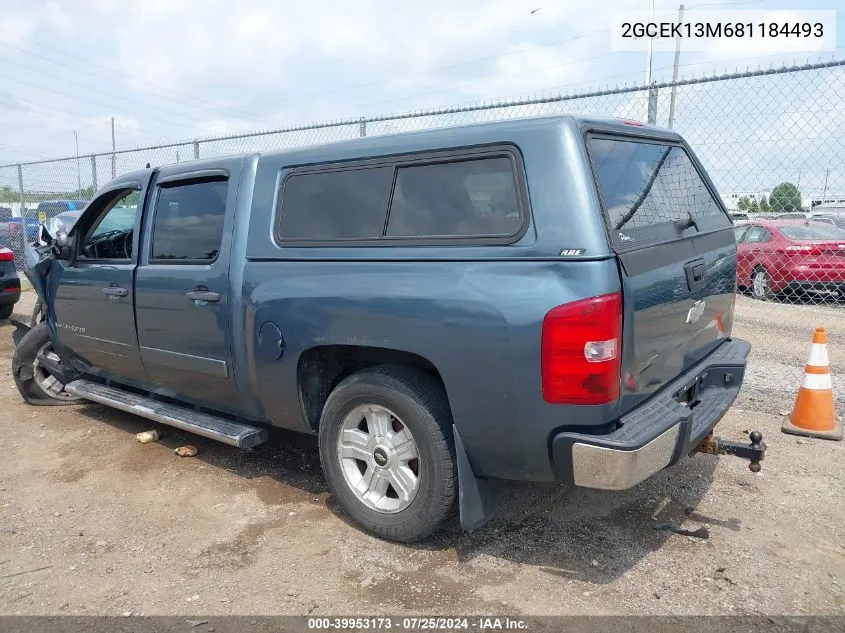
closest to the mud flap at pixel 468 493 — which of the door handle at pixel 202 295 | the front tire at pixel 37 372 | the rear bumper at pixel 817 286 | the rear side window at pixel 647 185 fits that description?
the rear side window at pixel 647 185

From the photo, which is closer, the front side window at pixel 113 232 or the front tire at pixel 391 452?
the front tire at pixel 391 452

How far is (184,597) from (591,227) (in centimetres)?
239

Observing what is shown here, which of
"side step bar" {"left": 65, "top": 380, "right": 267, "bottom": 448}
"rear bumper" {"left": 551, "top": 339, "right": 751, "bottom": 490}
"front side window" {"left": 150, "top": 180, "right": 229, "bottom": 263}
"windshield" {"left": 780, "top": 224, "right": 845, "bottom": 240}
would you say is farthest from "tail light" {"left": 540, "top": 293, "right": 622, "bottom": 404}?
"windshield" {"left": 780, "top": 224, "right": 845, "bottom": 240}

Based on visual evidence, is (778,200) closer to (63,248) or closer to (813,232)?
Answer: (813,232)

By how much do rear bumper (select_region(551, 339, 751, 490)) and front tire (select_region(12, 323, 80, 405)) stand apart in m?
4.72

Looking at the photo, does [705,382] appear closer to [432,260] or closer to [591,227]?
[591,227]

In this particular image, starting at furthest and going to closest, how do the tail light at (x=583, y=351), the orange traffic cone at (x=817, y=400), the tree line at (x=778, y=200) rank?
the tree line at (x=778, y=200)
the orange traffic cone at (x=817, y=400)
the tail light at (x=583, y=351)

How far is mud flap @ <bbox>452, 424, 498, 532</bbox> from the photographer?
2.96 m

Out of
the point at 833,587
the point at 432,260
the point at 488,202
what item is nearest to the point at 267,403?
the point at 432,260

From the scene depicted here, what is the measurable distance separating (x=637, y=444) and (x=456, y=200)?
4.30ft

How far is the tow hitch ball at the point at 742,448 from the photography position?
3.33 m

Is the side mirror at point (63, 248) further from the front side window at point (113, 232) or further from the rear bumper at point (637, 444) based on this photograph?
the rear bumper at point (637, 444)

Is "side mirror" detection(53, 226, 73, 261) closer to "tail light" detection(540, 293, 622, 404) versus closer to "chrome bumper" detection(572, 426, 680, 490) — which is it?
"tail light" detection(540, 293, 622, 404)

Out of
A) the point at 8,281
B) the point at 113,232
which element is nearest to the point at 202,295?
the point at 113,232
